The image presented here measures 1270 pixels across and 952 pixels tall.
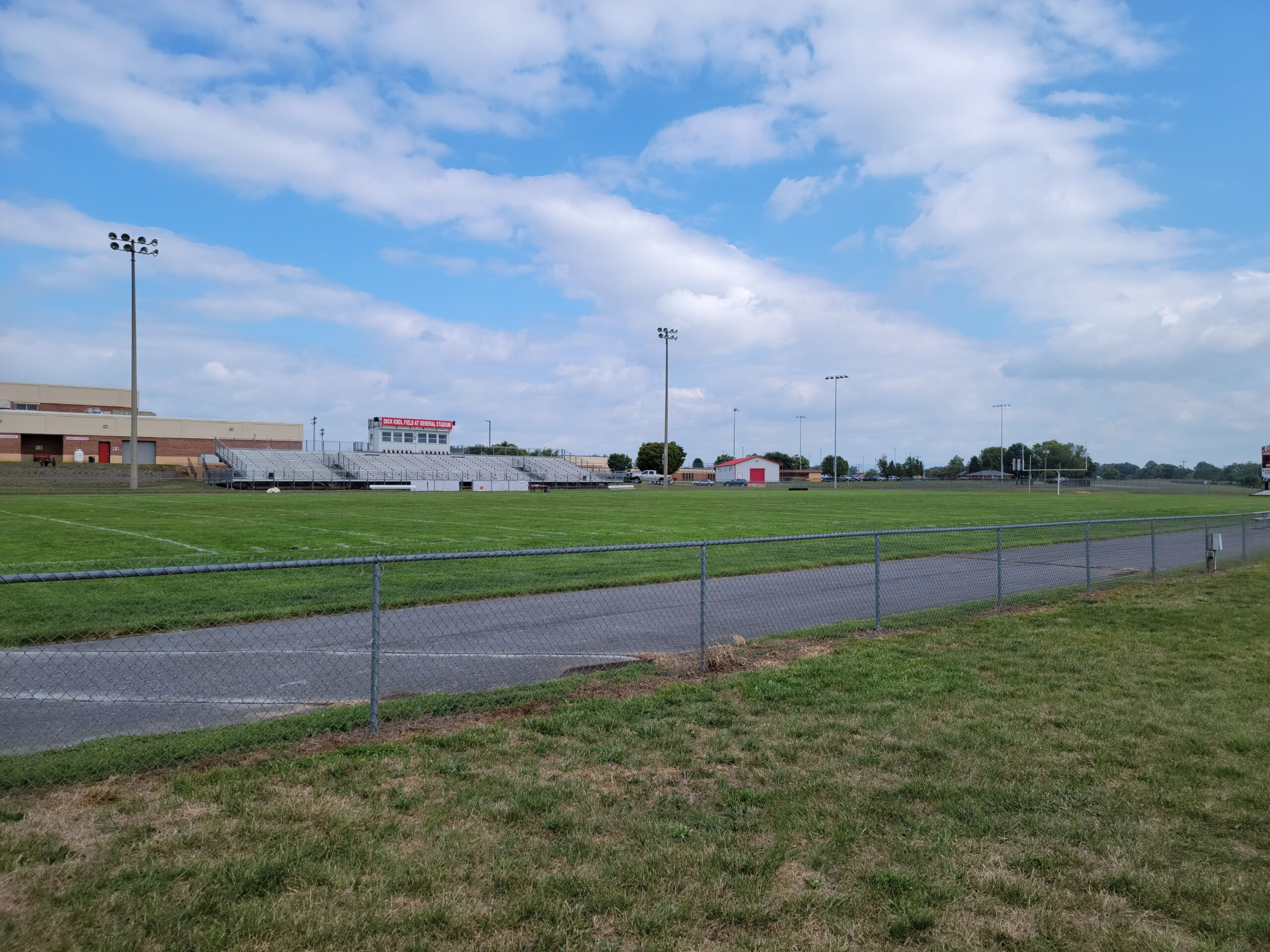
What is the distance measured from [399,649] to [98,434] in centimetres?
8903

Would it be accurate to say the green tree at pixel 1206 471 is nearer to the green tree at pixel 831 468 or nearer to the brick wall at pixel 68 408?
the green tree at pixel 831 468

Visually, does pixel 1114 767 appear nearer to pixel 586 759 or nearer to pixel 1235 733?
pixel 1235 733

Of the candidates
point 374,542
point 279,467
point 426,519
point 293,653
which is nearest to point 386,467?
point 279,467

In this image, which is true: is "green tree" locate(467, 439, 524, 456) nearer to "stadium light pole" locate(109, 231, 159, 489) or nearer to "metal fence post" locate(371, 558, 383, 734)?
"stadium light pole" locate(109, 231, 159, 489)

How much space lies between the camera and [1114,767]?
5590mm

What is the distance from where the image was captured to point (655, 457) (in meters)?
170

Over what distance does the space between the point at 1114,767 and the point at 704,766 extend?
2.88m

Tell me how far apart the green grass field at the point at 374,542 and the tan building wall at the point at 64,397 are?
5090cm

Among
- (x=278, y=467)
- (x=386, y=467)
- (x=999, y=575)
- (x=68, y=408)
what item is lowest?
(x=999, y=575)

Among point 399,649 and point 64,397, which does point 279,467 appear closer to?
point 64,397

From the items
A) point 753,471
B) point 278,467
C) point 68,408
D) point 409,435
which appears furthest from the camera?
point 753,471

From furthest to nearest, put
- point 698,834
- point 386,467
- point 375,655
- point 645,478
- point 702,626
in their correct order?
point 645,478
point 386,467
point 702,626
point 375,655
point 698,834

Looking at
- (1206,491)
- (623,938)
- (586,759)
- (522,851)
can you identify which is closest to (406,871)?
(522,851)

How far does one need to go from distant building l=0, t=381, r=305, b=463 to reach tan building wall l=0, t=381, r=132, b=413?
54mm
